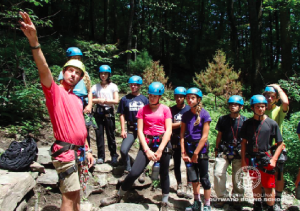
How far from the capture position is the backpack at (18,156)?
373 centimetres

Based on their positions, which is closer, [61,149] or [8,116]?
[61,149]

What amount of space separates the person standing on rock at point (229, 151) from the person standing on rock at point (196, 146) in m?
0.55

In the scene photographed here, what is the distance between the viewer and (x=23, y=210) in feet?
11.3

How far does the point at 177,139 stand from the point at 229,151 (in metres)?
1.12

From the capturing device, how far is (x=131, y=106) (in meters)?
4.79

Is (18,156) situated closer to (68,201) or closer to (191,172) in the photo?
(68,201)

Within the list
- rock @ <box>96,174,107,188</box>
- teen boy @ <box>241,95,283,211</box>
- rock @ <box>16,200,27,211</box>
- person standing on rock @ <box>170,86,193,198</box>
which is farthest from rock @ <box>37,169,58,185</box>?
teen boy @ <box>241,95,283,211</box>

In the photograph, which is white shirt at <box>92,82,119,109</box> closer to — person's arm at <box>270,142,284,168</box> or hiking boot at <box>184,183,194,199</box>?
hiking boot at <box>184,183,194,199</box>

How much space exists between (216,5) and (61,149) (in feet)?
109

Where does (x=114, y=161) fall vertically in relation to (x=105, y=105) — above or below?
below

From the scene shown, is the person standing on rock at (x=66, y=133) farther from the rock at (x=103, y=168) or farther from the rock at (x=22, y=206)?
the rock at (x=103, y=168)

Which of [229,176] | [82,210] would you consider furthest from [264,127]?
[82,210]

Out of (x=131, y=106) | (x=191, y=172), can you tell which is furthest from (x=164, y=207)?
(x=131, y=106)

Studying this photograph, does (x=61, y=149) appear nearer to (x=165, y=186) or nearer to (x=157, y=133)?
(x=157, y=133)
